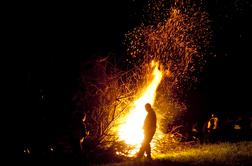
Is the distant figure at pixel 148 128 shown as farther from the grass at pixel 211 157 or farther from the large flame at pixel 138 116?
the large flame at pixel 138 116

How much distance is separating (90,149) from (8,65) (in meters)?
4.27

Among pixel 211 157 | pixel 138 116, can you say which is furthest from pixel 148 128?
pixel 138 116

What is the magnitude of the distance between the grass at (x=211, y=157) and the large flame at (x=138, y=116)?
134cm

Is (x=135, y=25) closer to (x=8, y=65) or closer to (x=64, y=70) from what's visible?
(x=64, y=70)

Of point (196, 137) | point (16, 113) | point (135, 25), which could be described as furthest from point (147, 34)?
point (16, 113)

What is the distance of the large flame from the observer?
16.0 meters

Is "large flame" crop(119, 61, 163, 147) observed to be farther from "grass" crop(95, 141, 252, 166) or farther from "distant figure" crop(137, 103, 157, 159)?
"distant figure" crop(137, 103, 157, 159)

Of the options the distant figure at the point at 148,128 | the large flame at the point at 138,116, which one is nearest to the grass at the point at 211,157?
the distant figure at the point at 148,128

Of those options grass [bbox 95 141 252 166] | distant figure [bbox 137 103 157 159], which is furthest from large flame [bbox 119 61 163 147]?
distant figure [bbox 137 103 157 159]

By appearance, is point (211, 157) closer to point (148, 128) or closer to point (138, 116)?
point (148, 128)

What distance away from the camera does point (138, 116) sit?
16.6 meters

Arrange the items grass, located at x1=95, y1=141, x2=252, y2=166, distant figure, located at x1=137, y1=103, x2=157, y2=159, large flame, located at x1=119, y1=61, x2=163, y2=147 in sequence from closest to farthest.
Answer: grass, located at x1=95, y1=141, x2=252, y2=166, distant figure, located at x1=137, y1=103, x2=157, y2=159, large flame, located at x1=119, y1=61, x2=163, y2=147

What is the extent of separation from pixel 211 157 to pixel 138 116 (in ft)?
13.6

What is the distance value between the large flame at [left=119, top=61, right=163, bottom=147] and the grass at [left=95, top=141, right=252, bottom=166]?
1.34 m
